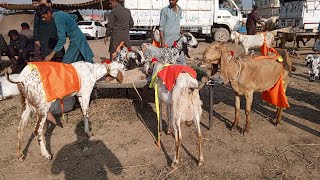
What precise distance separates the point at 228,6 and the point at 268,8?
72.0 ft

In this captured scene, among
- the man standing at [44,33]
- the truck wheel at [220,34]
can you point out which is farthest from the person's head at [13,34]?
the truck wheel at [220,34]

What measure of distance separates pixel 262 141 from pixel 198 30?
1425cm

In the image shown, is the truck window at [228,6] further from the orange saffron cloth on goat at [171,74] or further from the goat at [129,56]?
the orange saffron cloth on goat at [171,74]

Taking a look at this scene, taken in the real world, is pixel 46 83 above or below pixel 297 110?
above

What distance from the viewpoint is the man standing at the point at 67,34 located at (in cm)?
455

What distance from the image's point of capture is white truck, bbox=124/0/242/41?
668 inches

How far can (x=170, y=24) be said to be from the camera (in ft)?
19.5

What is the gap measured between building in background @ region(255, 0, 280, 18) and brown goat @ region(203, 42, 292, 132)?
110 feet

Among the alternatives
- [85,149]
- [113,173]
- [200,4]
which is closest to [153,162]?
[113,173]

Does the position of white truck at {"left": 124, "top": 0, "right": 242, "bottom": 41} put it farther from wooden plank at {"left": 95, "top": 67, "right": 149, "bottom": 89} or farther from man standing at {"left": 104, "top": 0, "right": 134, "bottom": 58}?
wooden plank at {"left": 95, "top": 67, "right": 149, "bottom": 89}

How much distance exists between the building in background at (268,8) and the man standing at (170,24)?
32.9m

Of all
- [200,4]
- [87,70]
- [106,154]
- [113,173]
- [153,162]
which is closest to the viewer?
[113,173]

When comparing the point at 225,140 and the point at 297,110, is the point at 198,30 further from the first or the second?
the point at 225,140

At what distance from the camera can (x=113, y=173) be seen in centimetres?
377
